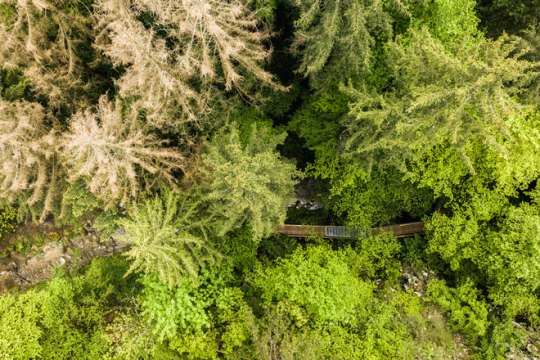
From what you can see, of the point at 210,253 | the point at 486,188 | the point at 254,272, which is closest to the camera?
the point at 210,253

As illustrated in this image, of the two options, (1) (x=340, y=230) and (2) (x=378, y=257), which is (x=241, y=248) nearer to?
(1) (x=340, y=230)

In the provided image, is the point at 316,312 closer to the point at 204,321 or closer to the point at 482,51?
the point at 204,321

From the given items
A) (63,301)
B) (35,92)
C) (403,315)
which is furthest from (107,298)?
(403,315)

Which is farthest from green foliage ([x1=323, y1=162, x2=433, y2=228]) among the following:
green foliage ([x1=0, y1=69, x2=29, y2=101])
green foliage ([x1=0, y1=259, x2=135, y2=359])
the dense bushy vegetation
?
green foliage ([x1=0, y1=69, x2=29, y2=101])

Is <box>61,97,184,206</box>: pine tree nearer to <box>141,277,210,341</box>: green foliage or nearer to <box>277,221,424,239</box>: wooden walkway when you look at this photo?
<box>141,277,210,341</box>: green foliage

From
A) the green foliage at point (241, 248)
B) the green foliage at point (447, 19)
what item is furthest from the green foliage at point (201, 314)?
the green foliage at point (447, 19)

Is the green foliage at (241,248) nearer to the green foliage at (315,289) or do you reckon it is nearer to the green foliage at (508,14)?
the green foliage at (315,289)
